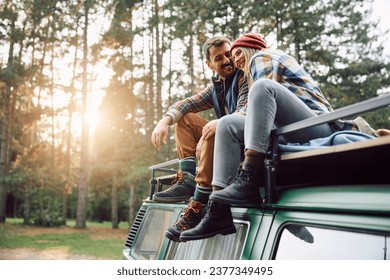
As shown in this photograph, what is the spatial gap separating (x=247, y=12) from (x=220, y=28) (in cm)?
108

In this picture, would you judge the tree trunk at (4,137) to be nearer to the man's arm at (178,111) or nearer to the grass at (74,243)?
the grass at (74,243)

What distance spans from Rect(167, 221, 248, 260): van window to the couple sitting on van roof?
57mm

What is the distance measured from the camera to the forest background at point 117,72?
1376cm

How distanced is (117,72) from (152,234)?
15732 mm

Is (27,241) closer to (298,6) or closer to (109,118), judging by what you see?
(109,118)

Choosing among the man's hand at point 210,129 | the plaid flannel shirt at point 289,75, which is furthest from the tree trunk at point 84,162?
the plaid flannel shirt at point 289,75

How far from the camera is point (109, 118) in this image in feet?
62.8

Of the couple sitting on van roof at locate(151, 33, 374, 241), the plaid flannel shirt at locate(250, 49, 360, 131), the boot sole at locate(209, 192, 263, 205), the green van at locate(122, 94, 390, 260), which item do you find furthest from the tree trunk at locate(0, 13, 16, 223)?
the green van at locate(122, 94, 390, 260)

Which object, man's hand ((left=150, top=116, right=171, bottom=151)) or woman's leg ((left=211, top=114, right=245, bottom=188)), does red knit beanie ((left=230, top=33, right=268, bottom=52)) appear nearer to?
woman's leg ((left=211, top=114, right=245, bottom=188))

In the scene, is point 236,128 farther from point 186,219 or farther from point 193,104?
point 193,104

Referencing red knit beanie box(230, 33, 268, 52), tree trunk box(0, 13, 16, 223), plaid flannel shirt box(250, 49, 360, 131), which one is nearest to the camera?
plaid flannel shirt box(250, 49, 360, 131)

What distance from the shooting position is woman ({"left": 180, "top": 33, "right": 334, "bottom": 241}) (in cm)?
172
